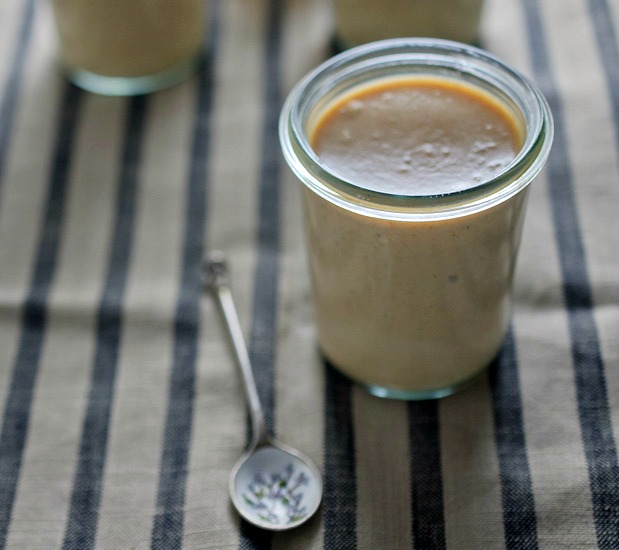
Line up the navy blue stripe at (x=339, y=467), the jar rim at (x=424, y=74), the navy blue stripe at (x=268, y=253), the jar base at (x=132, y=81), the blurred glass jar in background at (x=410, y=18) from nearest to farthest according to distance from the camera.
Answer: the jar rim at (x=424, y=74), the navy blue stripe at (x=339, y=467), the navy blue stripe at (x=268, y=253), the blurred glass jar in background at (x=410, y=18), the jar base at (x=132, y=81)

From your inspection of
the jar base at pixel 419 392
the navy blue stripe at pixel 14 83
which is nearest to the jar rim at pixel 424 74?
the jar base at pixel 419 392

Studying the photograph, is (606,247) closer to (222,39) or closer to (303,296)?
(303,296)

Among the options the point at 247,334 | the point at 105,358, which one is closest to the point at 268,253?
the point at 247,334

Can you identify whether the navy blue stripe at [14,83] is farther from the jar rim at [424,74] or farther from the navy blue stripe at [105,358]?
the jar rim at [424,74]

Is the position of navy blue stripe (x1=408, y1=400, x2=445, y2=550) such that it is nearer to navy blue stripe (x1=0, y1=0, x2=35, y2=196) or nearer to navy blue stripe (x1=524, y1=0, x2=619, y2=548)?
navy blue stripe (x1=524, y1=0, x2=619, y2=548)

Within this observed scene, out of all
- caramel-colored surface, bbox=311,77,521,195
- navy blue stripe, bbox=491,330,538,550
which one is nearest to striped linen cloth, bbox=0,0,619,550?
navy blue stripe, bbox=491,330,538,550

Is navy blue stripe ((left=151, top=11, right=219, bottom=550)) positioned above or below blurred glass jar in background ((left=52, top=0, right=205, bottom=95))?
below
